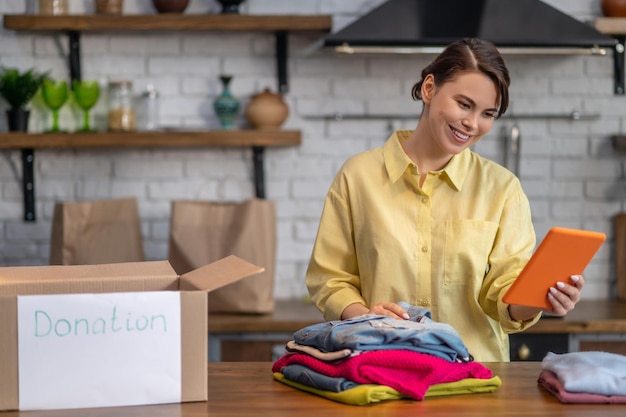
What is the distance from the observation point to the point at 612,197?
3.75 metres

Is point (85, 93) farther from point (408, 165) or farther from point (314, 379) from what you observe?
point (314, 379)

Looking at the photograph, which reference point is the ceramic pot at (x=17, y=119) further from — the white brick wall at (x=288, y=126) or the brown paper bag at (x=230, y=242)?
the brown paper bag at (x=230, y=242)

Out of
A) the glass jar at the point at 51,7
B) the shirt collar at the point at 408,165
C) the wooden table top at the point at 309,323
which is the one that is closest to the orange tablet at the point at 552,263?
the shirt collar at the point at 408,165

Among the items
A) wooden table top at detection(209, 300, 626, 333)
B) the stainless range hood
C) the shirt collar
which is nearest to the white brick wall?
the stainless range hood

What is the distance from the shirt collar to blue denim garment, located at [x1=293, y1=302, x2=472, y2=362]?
0.51 m

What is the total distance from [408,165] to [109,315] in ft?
2.71

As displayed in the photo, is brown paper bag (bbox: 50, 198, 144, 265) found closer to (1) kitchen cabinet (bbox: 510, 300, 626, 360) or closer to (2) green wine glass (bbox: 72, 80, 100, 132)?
(2) green wine glass (bbox: 72, 80, 100, 132)

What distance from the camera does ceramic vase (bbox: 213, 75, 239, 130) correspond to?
11.7 ft

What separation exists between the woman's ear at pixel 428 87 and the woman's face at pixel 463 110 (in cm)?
4

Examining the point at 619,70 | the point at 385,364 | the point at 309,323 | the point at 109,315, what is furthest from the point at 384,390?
the point at 619,70

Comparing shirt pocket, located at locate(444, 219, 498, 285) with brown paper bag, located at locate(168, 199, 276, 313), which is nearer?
shirt pocket, located at locate(444, 219, 498, 285)

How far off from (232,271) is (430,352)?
339mm

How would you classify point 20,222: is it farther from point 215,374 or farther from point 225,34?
point 215,374

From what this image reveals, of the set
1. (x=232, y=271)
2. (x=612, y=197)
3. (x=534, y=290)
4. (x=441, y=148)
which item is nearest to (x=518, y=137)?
(x=612, y=197)
